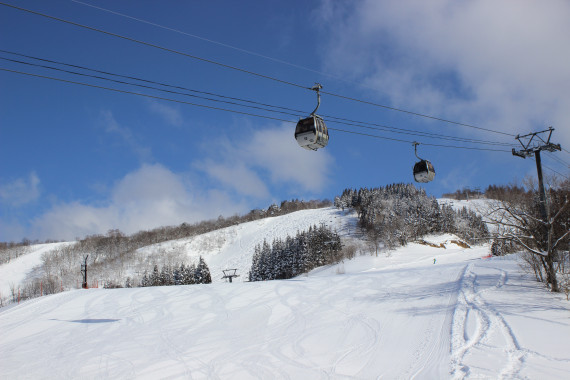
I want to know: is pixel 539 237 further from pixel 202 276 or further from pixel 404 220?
pixel 404 220

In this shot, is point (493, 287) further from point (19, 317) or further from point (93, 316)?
point (19, 317)

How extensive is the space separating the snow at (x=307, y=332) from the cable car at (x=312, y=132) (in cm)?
566

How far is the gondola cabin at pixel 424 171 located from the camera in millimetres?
17609

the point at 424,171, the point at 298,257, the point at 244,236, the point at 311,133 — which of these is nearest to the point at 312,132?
the point at 311,133

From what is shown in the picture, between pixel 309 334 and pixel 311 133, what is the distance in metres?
6.00

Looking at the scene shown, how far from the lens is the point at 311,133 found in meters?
11.1

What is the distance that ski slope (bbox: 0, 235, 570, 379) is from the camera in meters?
8.12

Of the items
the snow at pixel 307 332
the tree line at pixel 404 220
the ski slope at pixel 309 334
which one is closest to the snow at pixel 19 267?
Result: the tree line at pixel 404 220

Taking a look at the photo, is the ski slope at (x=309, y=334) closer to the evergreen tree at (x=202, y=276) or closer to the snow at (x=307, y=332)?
the snow at (x=307, y=332)

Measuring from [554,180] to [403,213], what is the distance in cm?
7823

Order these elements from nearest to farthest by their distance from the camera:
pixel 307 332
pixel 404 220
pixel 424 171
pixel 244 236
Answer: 1. pixel 307 332
2. pixel 424 171
3. pixel 404 220
4. pixel 244 236

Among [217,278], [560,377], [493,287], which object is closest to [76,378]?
[560,377]

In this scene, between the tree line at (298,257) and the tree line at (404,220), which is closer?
the tree line at (298,257)

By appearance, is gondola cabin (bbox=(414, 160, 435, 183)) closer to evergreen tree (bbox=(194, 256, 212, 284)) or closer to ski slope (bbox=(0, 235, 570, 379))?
ski slope (bbox=(0, 235, 570, 379))
